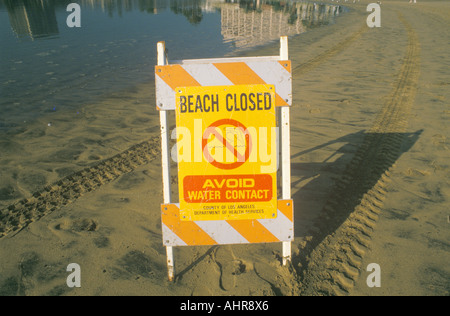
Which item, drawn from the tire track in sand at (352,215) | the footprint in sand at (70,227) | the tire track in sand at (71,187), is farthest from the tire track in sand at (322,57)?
the footprint in sand at (70,227)

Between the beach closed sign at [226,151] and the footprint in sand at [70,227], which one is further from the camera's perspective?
the footprint in sand at [70,227]

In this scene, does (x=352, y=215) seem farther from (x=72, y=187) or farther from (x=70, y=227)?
(x=72, y=187)

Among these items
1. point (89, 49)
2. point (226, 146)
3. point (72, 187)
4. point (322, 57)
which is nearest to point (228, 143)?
point (226, 146)

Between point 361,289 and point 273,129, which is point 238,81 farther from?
point 361,289

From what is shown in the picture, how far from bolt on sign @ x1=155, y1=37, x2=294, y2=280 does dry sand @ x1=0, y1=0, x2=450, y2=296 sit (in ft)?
1.47

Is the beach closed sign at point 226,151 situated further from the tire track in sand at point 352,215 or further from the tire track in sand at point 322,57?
the tire track in sand at point 322,57

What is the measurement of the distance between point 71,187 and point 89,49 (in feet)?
43.8

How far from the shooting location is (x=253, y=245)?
11.0 feet

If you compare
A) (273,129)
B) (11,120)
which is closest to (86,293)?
(273,129)

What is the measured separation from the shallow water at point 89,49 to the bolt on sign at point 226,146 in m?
5.80

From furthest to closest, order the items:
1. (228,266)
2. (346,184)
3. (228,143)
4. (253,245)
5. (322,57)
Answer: (322,57) < (346,184) < (253,245) < (228,266) < (228,143)

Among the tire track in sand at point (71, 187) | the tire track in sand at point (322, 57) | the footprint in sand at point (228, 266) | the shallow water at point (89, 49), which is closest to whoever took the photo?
the footprint in sand at point (228, 266)

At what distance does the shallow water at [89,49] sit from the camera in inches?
359

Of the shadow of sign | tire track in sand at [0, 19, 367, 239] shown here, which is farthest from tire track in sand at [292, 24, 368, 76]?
tire track in sand at [0, 19, 367, 239]
